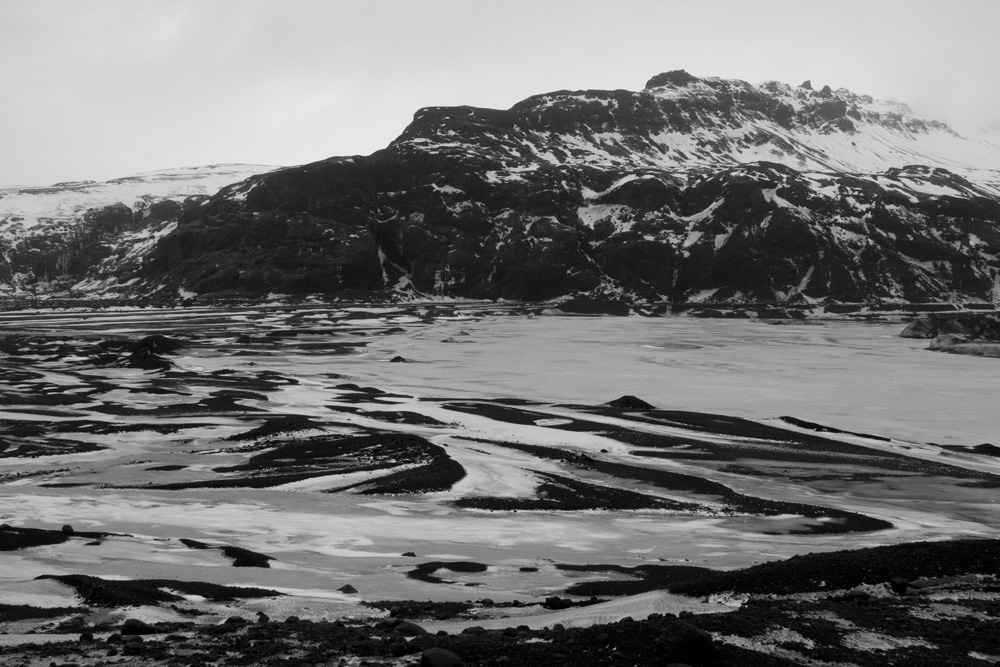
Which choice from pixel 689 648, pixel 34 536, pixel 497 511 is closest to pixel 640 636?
pixel 689 648

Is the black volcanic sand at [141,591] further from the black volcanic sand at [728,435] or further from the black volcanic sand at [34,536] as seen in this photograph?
the black volcanic sand at [728,435]

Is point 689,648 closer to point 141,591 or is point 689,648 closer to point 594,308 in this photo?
point 141,591

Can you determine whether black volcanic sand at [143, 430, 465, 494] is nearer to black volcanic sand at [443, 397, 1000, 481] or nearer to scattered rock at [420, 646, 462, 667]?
black volcanic sand at [443, 397, 1000, 481]

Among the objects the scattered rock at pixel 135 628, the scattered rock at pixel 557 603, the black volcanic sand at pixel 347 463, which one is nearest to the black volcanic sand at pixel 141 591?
the scattered rock at pixel 135 628

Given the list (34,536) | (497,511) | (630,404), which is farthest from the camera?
(630,404)

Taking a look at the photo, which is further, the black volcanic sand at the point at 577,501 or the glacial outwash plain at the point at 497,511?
the black volcanic sand at the point at 577,501
